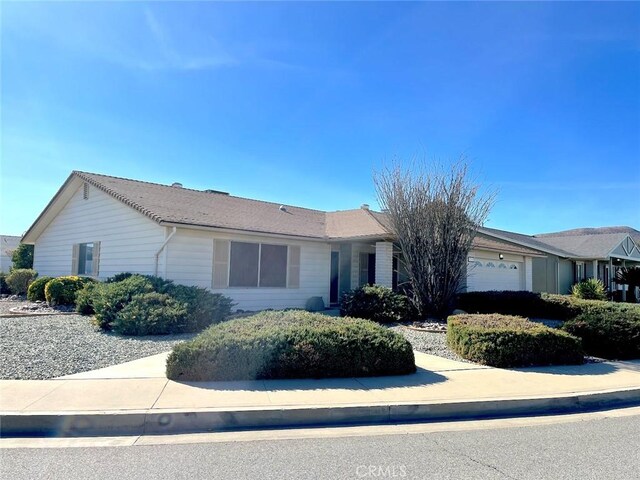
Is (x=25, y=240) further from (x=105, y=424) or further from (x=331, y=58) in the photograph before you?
(x=105, y=424)

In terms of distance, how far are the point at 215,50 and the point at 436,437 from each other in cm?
939

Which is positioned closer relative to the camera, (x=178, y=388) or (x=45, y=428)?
(x=45, y=428)

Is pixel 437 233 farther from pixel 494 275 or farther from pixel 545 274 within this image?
pixel 545 274

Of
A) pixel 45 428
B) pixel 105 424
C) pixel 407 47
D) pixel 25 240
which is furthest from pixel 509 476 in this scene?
pixel 25 240

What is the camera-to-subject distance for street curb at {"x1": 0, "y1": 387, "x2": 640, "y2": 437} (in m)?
4.52

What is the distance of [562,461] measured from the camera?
13.2ft

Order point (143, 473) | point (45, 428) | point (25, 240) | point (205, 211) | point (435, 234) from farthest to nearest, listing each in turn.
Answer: point (25, 240) → point (205, 211) → point (435, 234) → point (45, 428) → point (143, 473)

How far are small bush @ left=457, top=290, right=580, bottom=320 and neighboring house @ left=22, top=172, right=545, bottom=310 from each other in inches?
102

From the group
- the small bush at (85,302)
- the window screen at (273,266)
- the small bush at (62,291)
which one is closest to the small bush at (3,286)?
the small bush at (62,291)

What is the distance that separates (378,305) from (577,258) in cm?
2049

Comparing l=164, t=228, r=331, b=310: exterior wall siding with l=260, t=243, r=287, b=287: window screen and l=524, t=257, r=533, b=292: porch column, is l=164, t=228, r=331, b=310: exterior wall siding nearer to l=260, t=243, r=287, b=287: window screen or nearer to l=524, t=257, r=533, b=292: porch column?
l=260, t=243, r=287, b=287: window screen

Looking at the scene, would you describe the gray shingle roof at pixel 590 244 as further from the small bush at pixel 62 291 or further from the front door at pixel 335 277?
the small bush at pixel 62 291

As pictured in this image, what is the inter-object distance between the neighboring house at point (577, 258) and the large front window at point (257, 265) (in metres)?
13.0

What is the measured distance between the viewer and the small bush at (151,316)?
374 inches
